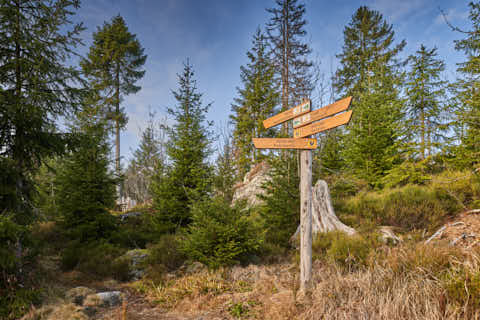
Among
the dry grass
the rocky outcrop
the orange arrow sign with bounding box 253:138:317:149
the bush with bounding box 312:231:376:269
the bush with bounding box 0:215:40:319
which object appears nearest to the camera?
the dry grass

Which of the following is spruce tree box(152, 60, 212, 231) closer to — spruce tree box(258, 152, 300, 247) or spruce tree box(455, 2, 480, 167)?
spruce tree box(258, 152, 300, 247)

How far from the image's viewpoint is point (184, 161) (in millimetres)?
9195

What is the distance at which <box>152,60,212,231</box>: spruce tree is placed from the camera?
8.79 metres

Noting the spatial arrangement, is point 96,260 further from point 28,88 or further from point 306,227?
point 306,227

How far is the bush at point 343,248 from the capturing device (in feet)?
15.3

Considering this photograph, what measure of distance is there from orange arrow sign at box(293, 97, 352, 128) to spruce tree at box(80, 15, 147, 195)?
16.9 metres

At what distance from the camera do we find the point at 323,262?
16.3ft

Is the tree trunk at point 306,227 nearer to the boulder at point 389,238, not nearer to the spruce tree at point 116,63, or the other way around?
the boulder at point 389,238

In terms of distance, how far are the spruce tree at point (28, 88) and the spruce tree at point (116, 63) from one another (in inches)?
474

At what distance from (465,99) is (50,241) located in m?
14.7

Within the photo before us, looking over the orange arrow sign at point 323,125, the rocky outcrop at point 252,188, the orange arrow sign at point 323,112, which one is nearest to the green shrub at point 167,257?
the orange arrow sign at point 323,125

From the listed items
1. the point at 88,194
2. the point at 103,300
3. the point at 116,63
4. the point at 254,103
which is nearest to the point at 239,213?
the point at 103,300

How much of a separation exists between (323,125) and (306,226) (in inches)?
69.3

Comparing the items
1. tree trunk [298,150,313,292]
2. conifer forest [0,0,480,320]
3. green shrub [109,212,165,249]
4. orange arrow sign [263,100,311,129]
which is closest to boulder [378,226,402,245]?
conifer forest [0,0,480,320]
